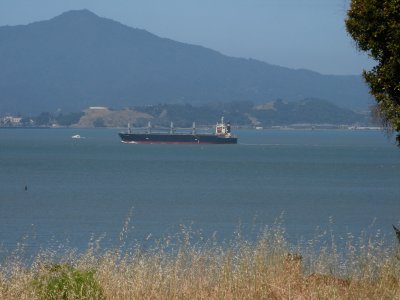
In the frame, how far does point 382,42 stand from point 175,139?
133 metres

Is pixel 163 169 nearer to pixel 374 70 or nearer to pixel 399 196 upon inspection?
pixel 399 196

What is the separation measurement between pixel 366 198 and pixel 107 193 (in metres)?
13.1

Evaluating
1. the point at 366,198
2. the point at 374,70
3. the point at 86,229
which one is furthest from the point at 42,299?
the point at 366,198

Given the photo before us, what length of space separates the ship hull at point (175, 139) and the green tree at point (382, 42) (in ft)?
428

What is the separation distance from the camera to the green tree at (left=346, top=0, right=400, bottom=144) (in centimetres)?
873

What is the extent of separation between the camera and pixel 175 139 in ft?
466

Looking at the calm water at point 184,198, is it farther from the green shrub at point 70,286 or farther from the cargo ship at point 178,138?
the cargo ship at point 178,138

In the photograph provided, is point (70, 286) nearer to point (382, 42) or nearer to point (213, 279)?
point (213, 279)

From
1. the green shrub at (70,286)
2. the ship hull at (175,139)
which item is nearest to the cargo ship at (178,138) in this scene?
the ship hull at (175,139)

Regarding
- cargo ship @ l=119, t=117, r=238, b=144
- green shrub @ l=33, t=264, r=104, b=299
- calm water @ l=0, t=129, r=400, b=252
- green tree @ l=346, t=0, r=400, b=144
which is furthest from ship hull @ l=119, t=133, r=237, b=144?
green shrub @ l=33, t=264, r=104, b=299

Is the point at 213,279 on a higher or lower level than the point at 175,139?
higher

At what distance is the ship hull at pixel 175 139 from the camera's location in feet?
460

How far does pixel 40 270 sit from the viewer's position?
820 centimetres

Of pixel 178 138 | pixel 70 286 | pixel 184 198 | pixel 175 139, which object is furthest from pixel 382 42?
pixel 175 139
